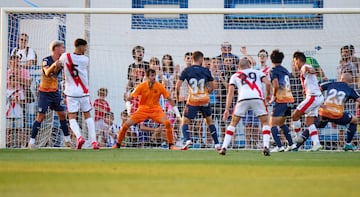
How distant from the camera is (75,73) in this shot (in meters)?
16.0

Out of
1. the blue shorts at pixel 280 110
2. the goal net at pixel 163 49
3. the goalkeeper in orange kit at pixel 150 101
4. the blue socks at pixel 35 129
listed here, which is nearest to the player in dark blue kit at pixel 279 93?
the blue shorts at pixel 280 110

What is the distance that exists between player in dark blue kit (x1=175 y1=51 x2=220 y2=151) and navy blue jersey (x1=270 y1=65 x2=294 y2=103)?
3.96 feet

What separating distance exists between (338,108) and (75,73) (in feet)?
16.1

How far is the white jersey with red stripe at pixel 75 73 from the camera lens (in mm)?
15945

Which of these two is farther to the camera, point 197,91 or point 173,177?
point 197,91

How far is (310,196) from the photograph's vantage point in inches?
278

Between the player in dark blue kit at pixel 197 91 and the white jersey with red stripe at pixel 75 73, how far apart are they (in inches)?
68.4

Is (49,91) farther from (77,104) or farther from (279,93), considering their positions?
(279,93)

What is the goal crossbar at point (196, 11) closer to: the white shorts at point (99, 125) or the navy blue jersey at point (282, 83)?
the navy blue jersey at point (282, 83)

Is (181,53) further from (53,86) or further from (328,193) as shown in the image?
(328,193)

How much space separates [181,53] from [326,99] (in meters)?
3.33

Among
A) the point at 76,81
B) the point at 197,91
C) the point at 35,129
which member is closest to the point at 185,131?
the point at 197,91

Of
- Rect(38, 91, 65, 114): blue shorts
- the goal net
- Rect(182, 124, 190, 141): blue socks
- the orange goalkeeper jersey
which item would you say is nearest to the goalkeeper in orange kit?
the orange goalkeeper jersey

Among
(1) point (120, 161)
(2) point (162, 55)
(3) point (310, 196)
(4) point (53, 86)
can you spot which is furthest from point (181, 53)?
(3) point (310, 196)
